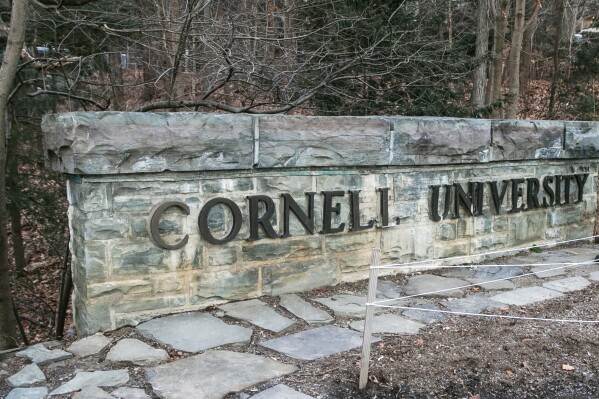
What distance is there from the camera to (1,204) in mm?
4793

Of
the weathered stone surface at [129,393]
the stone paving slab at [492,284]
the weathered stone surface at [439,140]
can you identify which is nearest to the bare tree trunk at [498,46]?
the weathered stone surface at [439,140]

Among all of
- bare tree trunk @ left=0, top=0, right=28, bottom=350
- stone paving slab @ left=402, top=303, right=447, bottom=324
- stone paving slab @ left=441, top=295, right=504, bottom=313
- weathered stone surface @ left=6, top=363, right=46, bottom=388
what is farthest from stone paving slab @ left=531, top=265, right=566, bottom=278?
bare tree trunk @ left=0, top=0, right=28, bottom=350

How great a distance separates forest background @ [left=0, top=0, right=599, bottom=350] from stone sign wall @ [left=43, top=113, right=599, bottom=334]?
1693mm

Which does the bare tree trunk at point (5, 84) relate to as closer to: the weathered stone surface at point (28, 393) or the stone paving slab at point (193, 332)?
the stone paving slab at point (193, 332)

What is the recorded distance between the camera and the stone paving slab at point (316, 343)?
11.9 feet

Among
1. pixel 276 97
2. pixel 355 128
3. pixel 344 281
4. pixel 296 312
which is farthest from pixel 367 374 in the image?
pixel 276 97

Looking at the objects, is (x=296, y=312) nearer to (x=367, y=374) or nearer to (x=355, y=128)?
(x=367, y=374)

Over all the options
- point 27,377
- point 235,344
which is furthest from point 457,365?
point 27,377

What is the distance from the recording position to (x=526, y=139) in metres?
6.19

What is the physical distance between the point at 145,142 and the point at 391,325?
2.17 metres

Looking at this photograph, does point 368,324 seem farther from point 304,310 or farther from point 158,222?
point 158,222

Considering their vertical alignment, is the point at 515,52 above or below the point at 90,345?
above

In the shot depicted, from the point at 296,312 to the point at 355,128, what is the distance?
1.67 metres

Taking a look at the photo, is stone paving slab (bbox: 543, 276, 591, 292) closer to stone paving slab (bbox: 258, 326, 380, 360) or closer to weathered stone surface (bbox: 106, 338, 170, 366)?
stone paving slab (bbox: 258, 326, 380, 360)
